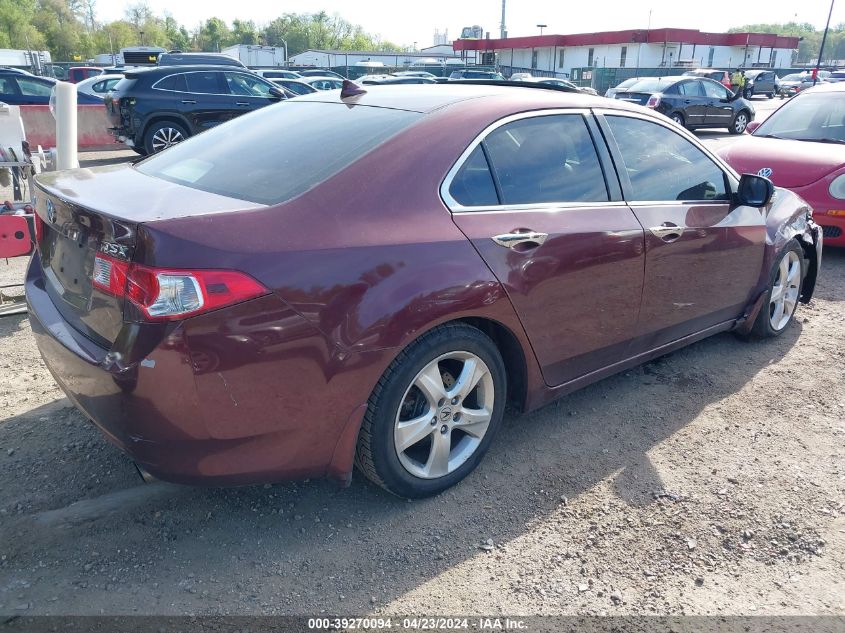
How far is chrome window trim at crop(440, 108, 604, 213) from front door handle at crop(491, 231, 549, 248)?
128mm

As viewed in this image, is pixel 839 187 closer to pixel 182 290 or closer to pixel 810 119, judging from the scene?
pixel 810 119

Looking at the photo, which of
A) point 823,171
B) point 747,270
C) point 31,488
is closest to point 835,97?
point 823,171

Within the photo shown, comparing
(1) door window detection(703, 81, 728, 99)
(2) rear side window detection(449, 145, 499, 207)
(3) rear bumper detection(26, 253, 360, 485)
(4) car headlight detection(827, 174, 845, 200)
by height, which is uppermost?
(2) rear side window detection(449, 145, 499, 207)

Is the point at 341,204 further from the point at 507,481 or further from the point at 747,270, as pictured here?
the point at 747,270

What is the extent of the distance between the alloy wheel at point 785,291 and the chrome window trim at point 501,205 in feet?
6.69

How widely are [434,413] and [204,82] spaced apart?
11806 millimetres

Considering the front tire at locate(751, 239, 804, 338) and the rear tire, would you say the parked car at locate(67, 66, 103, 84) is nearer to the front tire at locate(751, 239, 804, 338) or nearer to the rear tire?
the rear tire

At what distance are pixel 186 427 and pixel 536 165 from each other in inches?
75.9

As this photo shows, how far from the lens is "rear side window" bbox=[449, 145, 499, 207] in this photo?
284 centimetres

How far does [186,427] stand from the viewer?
228 cm

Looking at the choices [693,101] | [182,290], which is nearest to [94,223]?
[182,290]

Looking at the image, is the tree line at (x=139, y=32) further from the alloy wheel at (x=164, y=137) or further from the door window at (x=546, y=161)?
the door window at (x=546, y=161)

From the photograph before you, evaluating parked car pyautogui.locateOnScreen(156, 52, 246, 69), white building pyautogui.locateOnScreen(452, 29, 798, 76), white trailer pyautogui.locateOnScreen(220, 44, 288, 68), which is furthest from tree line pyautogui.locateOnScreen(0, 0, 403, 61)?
parked car pyautogui.locateOnScreen(156, 52, 246, 69)

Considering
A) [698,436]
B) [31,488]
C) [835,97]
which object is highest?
[835,97]
